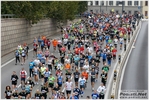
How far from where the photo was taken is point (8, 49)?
4525 centimetres

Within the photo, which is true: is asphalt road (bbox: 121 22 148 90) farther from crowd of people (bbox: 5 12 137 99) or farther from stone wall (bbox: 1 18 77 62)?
stone wall (bbox: 1 18 77 62)

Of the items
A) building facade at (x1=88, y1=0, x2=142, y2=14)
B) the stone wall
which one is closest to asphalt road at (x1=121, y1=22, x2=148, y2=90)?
the stone wall

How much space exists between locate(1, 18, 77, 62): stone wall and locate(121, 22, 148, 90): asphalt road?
36.6 ft

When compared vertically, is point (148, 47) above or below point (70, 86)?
below

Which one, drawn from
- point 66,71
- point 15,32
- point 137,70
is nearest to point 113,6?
point 15,32

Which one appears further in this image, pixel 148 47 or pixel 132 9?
pixel 132 9

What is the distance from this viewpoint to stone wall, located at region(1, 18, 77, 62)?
143ft

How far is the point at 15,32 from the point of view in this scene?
47.4 meters

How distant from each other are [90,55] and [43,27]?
24.4m

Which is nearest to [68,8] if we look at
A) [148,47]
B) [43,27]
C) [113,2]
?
[43,27]

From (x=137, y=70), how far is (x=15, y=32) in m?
13.4

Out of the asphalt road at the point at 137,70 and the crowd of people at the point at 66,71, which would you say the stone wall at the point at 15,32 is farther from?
the asphalt road at the point at 137,70

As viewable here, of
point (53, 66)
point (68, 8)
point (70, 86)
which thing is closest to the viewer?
point (70, 86)

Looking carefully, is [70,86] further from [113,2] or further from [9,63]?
[113,2]
